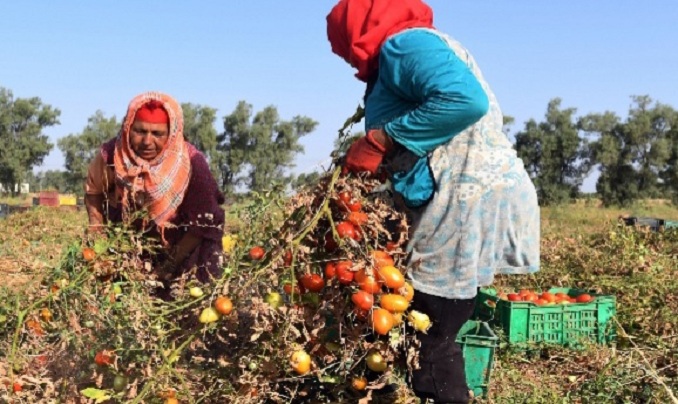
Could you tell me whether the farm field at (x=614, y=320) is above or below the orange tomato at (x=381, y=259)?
below

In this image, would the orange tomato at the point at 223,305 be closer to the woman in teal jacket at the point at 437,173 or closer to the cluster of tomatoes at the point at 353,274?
the cluster of tomatoes at the point at 353,274

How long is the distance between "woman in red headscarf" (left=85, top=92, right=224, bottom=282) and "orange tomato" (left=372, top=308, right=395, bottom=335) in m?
1.35

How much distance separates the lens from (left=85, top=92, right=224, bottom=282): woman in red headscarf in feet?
9.87

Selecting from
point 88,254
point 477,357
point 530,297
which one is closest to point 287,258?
point 88,254

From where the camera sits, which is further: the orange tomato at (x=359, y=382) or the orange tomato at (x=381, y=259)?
the orange tomato at (x=359, y=382)

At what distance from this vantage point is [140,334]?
6.55 ft

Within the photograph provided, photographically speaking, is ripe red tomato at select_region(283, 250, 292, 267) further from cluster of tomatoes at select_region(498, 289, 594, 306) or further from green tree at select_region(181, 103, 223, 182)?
green tree at select_region(181, 103, 223, 182)

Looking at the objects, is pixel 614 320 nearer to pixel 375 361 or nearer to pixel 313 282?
pixel 375 361

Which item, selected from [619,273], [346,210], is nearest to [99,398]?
[346,210]

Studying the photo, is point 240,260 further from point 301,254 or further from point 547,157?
point 547,157

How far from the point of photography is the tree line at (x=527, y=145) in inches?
1005

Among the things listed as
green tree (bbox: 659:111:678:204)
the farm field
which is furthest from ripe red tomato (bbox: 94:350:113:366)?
green tree (bbox: 659:111:678:204)

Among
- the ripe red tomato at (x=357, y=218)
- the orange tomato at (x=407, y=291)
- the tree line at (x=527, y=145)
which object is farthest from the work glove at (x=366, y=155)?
the tree line at (x=527, y=145)

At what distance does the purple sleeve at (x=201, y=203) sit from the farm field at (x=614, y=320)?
522 millimetres
